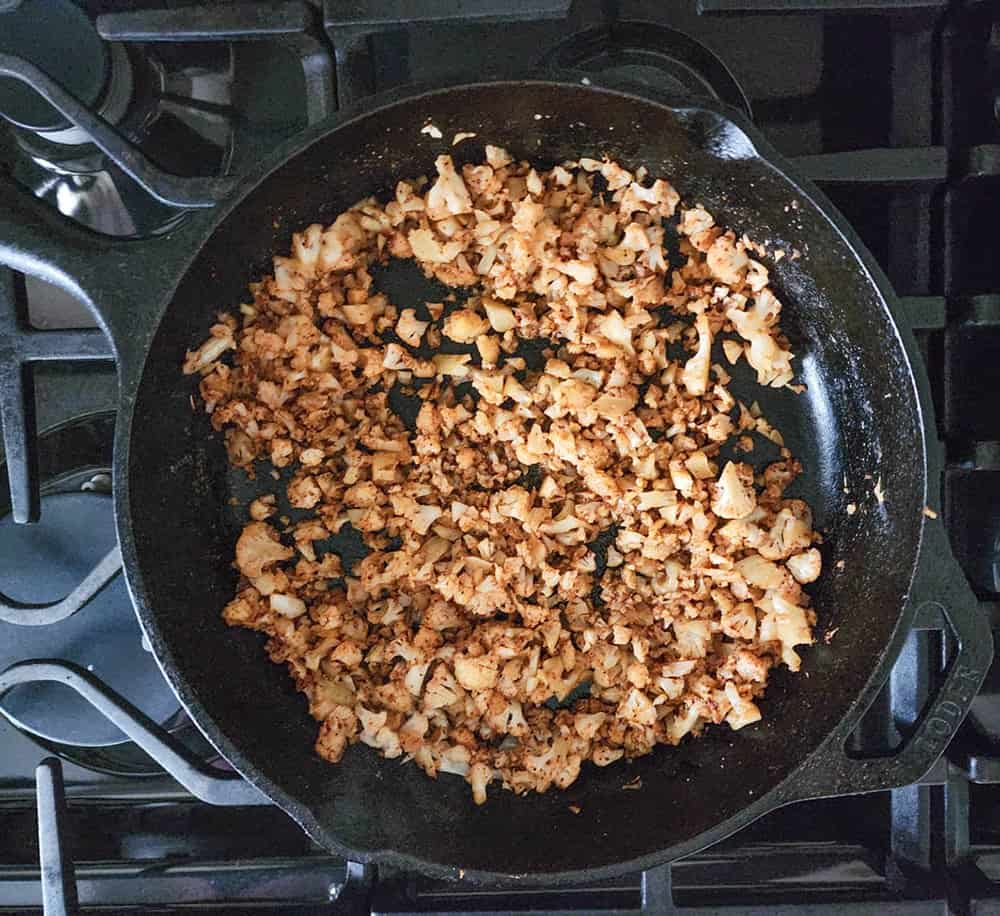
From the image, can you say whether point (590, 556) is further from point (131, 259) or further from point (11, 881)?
point (11, 881)

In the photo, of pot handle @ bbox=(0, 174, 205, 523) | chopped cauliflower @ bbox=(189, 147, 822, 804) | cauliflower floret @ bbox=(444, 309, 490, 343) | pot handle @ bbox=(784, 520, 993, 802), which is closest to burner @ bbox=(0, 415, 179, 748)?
chopped cauliflower @ bbox=(189, 147, 822, 804)

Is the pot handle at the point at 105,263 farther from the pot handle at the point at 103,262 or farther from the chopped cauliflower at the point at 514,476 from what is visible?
the chopped cauliflower at the point at 514,476

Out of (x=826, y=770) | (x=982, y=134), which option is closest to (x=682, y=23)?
(x=982, y=134)

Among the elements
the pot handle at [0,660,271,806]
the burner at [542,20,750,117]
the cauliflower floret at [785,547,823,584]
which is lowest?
the pot handle at [0,660,271,806]

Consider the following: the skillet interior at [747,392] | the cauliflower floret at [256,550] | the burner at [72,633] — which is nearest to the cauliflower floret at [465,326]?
the skillet interior at [747,392]

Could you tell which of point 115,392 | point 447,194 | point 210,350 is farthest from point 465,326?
point 115,392

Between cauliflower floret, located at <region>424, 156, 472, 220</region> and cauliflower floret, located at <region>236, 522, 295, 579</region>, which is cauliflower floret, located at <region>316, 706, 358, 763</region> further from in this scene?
cauliflower floret, located at <region>424, 156, 472, 220</region>
